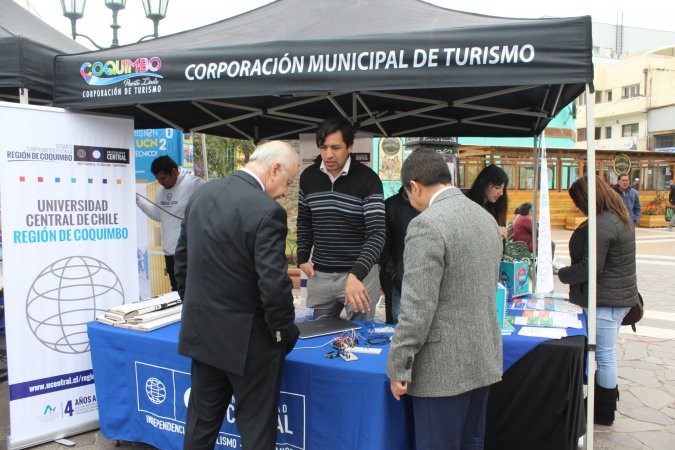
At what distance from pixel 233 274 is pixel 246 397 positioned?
51 centimetres

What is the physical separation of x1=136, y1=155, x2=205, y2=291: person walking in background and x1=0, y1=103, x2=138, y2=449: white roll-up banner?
4.04 ft

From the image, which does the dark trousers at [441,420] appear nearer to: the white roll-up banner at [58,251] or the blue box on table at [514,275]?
the blue box on table at [514,275]

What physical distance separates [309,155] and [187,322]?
2961 mm

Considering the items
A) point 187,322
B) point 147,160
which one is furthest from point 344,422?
point 147,160

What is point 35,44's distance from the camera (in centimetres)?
309

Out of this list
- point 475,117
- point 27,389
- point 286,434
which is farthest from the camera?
point 475,117

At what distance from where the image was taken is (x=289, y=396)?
7.73 feet

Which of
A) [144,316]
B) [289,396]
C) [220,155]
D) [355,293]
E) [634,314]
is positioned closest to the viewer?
[289,396]

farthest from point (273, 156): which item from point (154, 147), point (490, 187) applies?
point (154, 147)

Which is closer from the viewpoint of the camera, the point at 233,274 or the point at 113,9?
the point at 233,274

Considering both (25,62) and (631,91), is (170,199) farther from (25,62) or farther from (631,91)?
(631,91)

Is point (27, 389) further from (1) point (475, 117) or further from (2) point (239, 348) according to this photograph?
(1) point (475, 117)

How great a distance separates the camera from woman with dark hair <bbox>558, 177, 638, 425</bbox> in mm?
2891

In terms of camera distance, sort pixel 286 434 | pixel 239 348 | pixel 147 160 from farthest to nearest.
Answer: pixel 147 160
pixel 286 434
pixel 239 348
